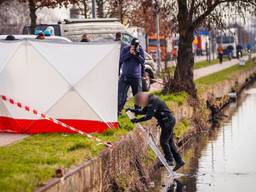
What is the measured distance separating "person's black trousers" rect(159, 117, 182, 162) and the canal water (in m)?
0.54

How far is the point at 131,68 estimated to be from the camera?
18.1m

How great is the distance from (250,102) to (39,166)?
2790cm

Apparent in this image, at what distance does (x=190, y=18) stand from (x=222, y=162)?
979 cm

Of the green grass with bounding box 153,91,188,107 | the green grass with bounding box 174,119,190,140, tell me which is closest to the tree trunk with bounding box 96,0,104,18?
the green grass with bounding box 153,91,188,107

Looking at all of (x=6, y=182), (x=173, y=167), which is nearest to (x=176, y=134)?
(x=173, y=167)

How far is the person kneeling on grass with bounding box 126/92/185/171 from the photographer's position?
14.6 metres

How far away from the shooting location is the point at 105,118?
15672 millimetres

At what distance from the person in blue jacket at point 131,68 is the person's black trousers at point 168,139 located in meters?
2.79

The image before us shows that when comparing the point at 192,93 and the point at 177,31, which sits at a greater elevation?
the point at 177,31

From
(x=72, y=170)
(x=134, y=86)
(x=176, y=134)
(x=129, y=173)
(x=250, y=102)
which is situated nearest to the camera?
(x=72, y=170)

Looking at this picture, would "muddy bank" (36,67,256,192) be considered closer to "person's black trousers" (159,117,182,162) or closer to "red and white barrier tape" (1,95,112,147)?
"person's black trousers" (159,117,182,162)

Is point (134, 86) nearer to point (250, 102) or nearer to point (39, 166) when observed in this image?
point (39, 166)

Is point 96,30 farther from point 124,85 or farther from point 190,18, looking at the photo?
point 124,85

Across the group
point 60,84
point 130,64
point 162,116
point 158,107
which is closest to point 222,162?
point 130,64
